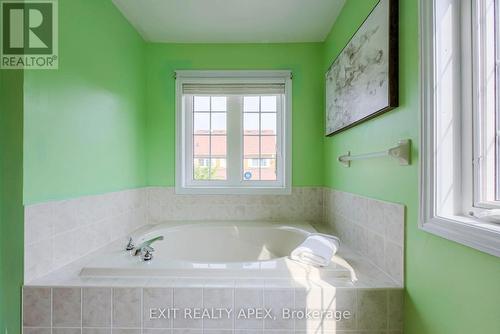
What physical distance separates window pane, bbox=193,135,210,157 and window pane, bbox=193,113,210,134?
6 centimetres

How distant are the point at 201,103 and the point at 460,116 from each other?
204cm

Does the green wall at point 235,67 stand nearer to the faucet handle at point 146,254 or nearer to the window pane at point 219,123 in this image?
the window pane at point 219,123

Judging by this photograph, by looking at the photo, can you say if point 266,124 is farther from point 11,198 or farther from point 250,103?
point 11,198

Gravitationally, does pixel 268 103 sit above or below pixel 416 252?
above

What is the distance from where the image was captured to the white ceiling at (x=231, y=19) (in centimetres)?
184

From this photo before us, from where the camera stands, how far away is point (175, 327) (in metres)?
1.15

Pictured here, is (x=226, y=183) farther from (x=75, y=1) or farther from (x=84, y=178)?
(x=75, y=1)

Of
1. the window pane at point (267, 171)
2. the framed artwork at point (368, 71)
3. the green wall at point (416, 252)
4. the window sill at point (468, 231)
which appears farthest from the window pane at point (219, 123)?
the window sill at point (468, 231)

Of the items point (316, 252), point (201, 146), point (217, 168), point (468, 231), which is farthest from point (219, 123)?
point (468, 231)

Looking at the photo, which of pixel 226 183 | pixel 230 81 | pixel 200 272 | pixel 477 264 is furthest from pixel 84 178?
pixel 477 264

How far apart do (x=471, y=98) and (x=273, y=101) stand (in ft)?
5.68

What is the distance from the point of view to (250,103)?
247 centimetres

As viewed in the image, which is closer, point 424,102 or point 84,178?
point 424,102

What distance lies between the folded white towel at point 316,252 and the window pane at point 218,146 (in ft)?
4.18
